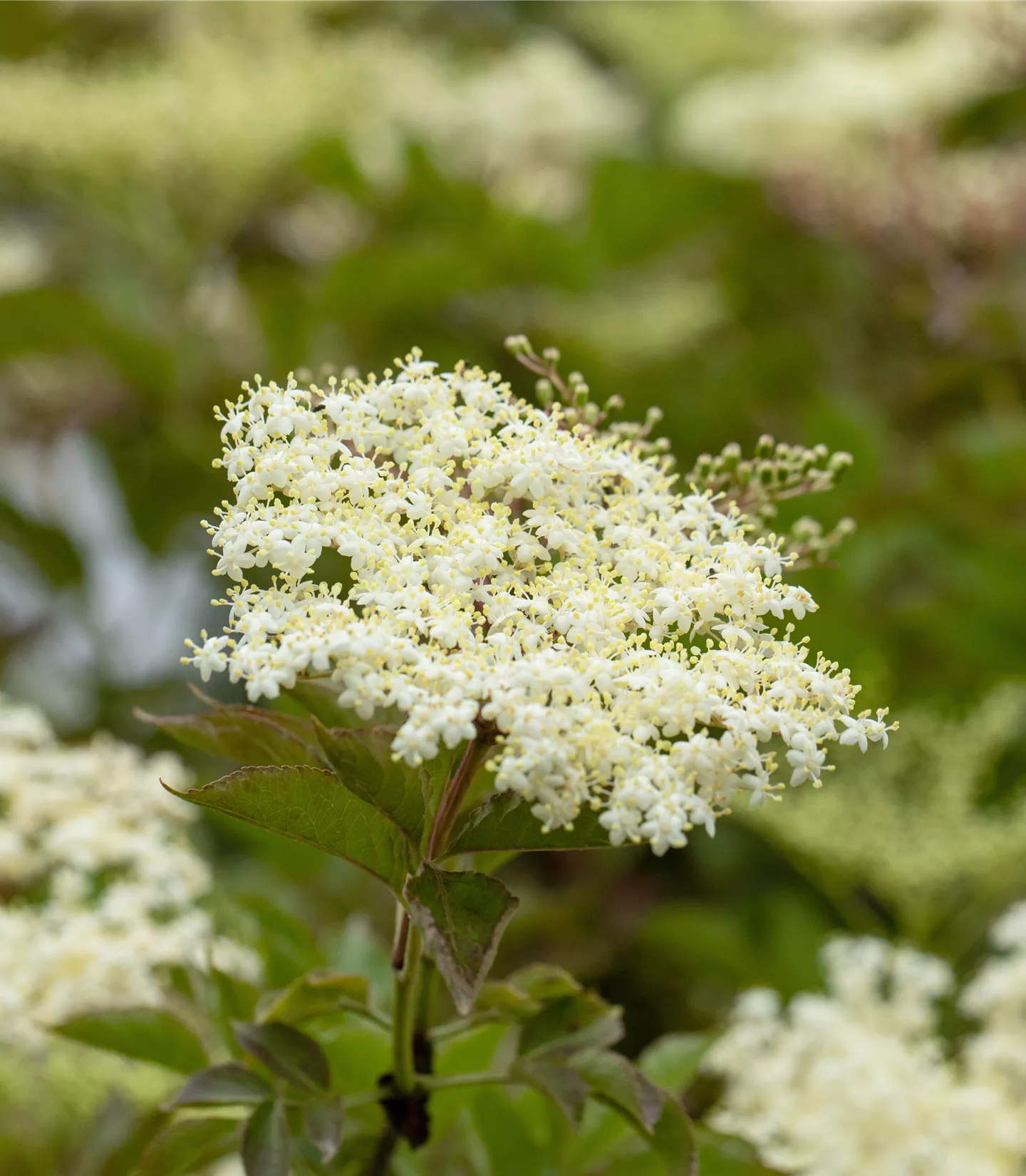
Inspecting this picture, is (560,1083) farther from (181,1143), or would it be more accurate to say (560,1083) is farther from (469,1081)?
(181,1143)

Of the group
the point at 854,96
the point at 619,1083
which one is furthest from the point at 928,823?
the point at 854,96

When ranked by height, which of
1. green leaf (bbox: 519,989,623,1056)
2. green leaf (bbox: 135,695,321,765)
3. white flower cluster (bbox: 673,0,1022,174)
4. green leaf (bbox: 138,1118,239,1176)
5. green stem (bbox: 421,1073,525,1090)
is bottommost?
green leaf (bbox: 138,1118,239,1176)

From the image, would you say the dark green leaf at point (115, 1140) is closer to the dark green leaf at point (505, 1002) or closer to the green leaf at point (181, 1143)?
the green leaf at point (181, 1143)

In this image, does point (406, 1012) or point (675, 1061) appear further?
point (675, 1061)

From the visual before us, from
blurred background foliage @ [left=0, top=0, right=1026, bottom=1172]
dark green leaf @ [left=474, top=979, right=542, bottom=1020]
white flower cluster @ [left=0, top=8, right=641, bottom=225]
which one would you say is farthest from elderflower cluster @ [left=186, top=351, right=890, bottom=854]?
white flower cluster @ [left=0, top=8, right=641, bottom=225]

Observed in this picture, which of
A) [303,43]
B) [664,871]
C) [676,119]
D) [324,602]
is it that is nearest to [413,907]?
[324,602]

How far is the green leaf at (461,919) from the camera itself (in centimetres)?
41

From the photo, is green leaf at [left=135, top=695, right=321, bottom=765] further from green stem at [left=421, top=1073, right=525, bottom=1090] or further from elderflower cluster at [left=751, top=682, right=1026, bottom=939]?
elderflower cluster at [left=751, top=682, right=1026, bottom=939]

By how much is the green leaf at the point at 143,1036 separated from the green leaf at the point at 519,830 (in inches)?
8.7

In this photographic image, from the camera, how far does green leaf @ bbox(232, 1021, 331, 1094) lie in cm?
51

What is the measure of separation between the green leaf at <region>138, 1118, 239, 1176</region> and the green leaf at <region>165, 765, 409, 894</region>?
0.48 ft

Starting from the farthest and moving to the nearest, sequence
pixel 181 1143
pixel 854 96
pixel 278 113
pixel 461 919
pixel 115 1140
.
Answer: pixel 854 96
pixel 278 113
pixel 115 1140
pixel 181 1143
pixel 461 919

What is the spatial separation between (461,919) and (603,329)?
4.06 feet

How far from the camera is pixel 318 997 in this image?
1.71 ft
